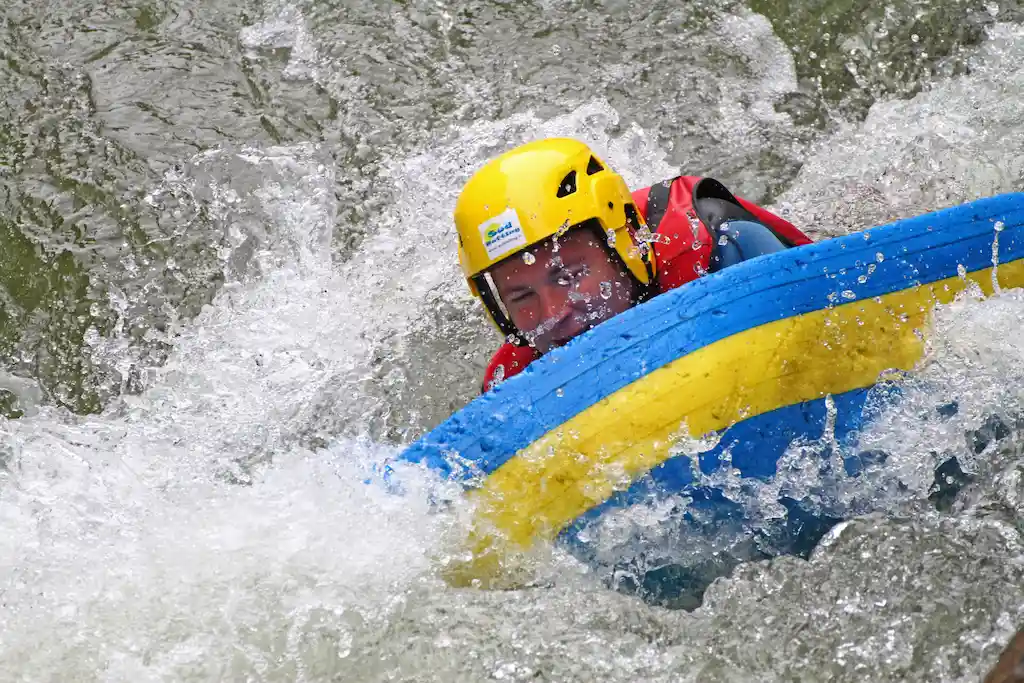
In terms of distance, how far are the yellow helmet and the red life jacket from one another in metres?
0.09

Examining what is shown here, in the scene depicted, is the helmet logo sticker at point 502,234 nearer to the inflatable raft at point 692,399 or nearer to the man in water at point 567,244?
the man in water at point 567,244

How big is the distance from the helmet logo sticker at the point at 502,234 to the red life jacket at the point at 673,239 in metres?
0.36

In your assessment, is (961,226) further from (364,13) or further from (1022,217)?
(364,13)

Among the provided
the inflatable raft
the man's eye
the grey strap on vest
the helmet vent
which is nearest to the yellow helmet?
the helmet vent

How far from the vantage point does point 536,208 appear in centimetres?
349

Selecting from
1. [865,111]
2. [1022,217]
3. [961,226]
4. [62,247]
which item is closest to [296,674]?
[961,226]

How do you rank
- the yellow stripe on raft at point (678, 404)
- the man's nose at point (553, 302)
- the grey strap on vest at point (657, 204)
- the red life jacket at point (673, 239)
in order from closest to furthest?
1. the yellow stripe on raft at point (678, 404)
2. the man's nose at point (553, 302)
3. the red life jacket at point (673, 239)
4. the grey strap on vest at point (657, 204)

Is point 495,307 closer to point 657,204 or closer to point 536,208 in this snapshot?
point 536,208

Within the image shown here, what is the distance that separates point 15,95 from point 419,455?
145 inches

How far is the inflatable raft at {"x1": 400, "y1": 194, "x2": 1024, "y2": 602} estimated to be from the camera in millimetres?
2941

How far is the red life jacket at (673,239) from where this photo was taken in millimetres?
3660

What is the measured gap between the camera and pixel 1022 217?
11.0 feet

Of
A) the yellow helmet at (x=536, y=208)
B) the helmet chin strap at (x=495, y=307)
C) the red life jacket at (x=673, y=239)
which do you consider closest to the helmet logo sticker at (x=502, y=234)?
the yellow helmet at (x=536, y=208)

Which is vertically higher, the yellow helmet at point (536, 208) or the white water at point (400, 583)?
the yellow helmet at point (536, 208)
